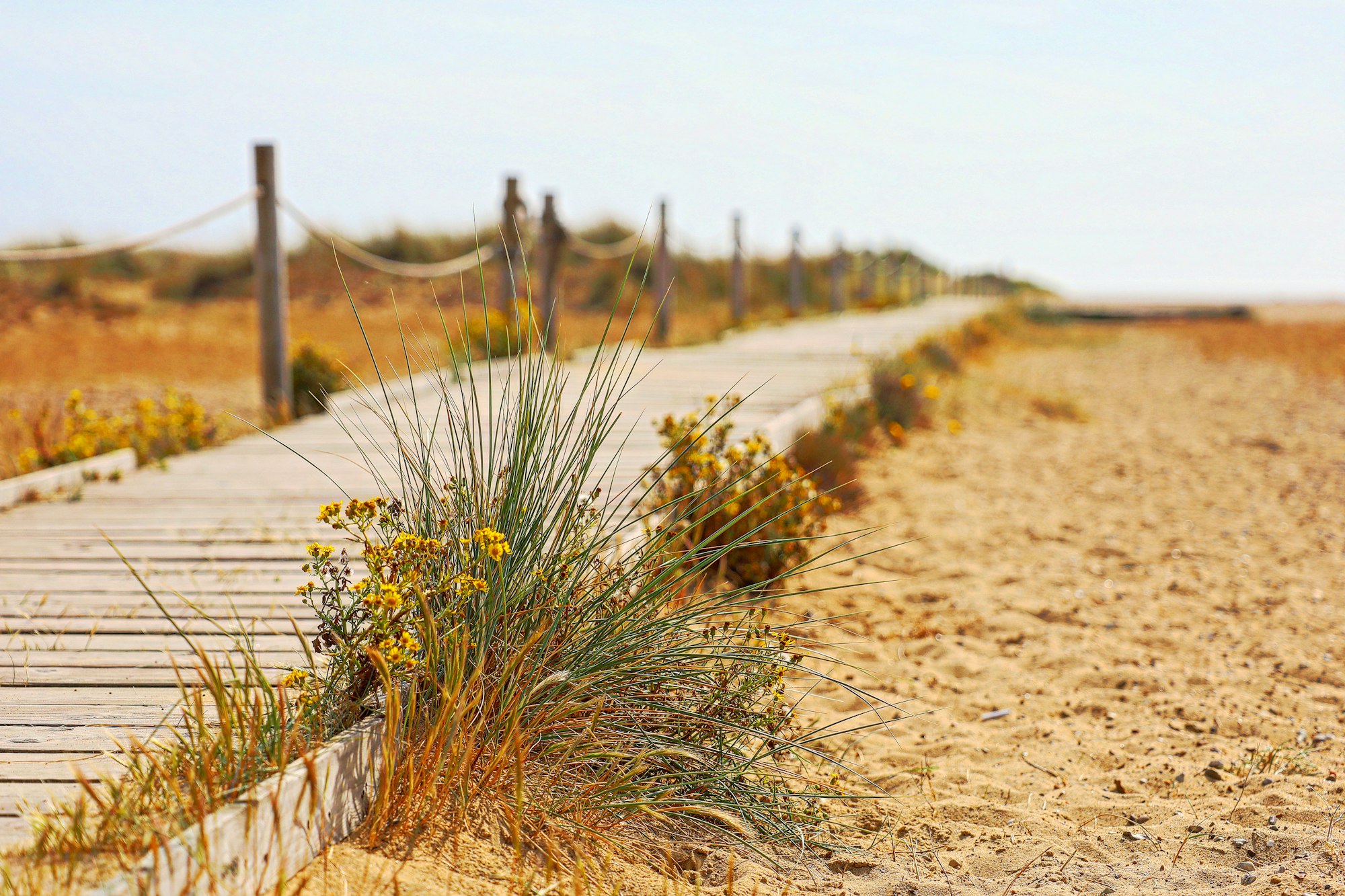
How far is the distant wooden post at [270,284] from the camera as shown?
609 cm

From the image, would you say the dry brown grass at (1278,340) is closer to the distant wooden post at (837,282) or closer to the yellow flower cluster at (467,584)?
the distant wooden post at (837,282)

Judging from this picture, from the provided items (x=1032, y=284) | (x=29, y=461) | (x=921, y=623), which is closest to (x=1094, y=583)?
(x=921, y=623)

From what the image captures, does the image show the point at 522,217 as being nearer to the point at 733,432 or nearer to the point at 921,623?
the point at 733,432

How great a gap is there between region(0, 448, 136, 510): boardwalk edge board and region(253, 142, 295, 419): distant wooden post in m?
1.23

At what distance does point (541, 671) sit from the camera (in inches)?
88.0

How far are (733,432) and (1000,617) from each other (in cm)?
138

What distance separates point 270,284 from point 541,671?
14.7 feet

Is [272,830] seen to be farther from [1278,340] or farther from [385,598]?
[1278,340]

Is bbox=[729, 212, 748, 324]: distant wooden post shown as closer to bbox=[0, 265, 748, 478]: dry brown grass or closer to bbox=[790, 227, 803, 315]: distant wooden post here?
bbox=[0, 265, 748, 478]: dry brown grass

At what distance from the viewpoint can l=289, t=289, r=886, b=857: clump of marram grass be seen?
201 centimetres

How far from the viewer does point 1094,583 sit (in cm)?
473

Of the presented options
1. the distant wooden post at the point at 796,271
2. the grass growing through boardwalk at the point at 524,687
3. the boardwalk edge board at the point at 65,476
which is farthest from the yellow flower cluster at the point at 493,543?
the distant wooden post at the point at 796,271

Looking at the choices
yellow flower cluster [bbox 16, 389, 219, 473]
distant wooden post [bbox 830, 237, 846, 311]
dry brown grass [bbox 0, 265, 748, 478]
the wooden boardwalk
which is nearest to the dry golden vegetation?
dry brown grass [bbox 0, 265, 748, 478]

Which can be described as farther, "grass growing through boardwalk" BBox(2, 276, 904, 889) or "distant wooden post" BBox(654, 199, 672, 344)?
"distant wooden post" BBox(654, 199, 672, 344)
